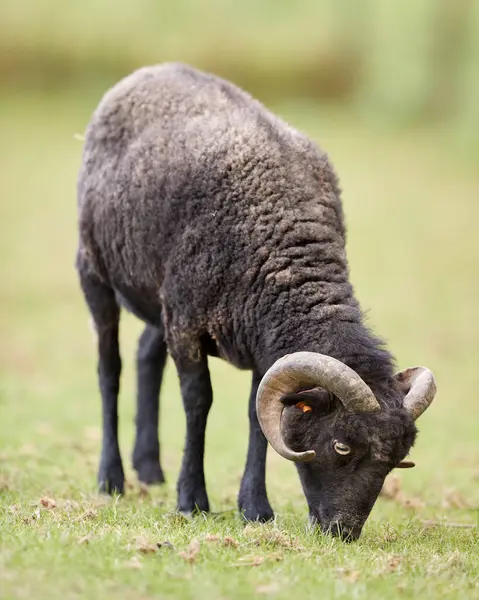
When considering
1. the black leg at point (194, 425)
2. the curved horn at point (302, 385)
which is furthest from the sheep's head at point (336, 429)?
the black leg at point (194, 425)

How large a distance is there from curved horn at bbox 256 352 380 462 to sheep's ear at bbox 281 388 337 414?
0.06 metres

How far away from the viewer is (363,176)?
127 ft

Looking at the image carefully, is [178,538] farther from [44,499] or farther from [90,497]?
[90,497]

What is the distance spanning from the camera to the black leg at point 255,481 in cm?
940

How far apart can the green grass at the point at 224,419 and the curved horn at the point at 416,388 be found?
3.37 ft

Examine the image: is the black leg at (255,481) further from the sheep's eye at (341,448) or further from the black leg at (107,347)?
the black leg at (107,347)

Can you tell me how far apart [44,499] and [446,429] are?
10.1 metres

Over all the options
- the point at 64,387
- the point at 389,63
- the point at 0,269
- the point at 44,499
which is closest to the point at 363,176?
the point at 389,63

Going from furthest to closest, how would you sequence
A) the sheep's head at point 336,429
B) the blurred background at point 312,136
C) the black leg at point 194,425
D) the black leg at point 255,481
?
the blurred background at point 312,136
the black leg at point 194,425
the black leg at point 255,481
the sheep's head at point 336,429

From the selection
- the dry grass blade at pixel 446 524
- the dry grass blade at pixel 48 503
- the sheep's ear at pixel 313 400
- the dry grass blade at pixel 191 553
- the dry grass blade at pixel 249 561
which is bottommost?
the dry grass blade at pixel 446 524

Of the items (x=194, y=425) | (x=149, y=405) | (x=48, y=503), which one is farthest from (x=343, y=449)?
(x=149, y=405)

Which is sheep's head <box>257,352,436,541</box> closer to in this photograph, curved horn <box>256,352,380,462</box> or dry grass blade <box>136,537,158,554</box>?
curved horn <box>256,352,380,462</box>

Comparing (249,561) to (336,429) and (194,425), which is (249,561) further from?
(194,425)

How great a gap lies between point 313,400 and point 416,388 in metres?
0.79
